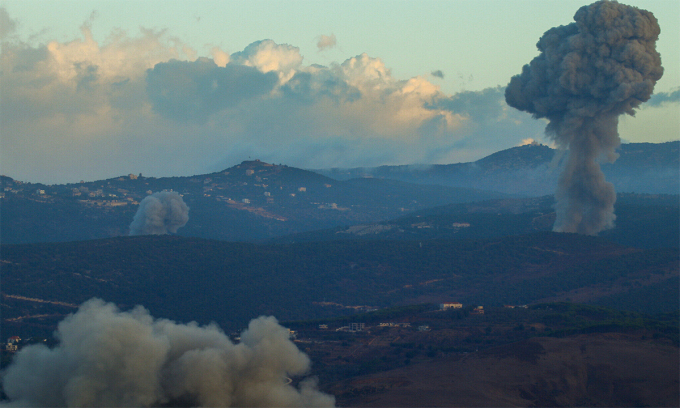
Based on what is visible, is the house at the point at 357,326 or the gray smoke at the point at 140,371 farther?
the house at the point at 357,326

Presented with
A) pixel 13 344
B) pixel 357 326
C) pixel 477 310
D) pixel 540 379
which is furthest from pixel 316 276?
pixel 540 379

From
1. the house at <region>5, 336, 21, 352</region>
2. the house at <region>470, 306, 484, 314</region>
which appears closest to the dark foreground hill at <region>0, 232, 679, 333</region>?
the house at <region>5, 336, 21, 352</region>

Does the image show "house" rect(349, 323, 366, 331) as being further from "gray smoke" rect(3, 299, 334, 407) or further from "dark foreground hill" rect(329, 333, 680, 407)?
"gray smoke" rect(3, 299, 334, 407)

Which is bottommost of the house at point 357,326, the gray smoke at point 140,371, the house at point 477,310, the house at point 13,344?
→ the house at point 13,344

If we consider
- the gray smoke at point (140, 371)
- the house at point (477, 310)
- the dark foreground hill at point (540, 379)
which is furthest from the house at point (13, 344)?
the house at point (477, 310)

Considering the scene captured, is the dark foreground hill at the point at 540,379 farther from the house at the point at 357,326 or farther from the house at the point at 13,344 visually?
the house at the point at 13,344

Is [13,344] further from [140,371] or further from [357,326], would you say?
[140,371]

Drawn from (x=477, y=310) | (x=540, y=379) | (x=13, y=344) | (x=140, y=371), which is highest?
(x=140, y=371)

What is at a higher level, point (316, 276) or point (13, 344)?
point (316, 276)
